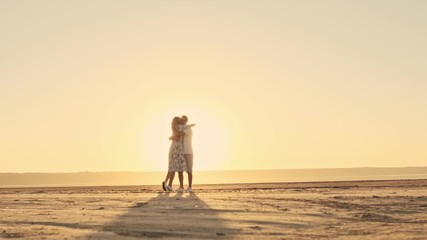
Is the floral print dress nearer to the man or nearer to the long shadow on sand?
the man

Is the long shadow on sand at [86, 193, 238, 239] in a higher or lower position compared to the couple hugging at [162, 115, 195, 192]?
lower

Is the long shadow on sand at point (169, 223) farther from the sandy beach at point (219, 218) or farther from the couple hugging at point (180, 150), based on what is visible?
the couple hugging at point (180, 150)

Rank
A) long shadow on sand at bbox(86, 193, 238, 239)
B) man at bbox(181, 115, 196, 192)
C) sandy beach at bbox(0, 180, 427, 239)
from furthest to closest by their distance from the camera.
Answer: man at bbox(181, 115, 196, 192), sandy beach at bbox(0, 180, 427, 239), long shadow on sand at bbox(86, 193, 238, 239)

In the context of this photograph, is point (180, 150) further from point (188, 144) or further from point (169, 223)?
point (169, 223)

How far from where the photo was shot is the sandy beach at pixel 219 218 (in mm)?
8664

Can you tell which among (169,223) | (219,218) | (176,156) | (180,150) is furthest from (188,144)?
(169,223)

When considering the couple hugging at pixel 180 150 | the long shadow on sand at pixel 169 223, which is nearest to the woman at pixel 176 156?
the couple hugging at pixel 180 150

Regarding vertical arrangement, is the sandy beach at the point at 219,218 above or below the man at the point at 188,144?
below

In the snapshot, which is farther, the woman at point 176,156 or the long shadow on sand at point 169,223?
the woman at point 176,156

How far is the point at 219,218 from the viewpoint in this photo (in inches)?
402

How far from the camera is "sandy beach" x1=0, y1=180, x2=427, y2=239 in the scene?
8.66 metres

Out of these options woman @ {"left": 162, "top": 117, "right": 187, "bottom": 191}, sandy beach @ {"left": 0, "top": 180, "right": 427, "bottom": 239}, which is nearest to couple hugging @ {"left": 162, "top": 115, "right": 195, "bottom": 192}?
woman @ {"left": 162, "top": 117, "right": 187, "bottom": 191}

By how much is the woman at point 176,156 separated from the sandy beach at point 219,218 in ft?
15.6

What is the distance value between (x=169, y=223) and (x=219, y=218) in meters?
1.04
